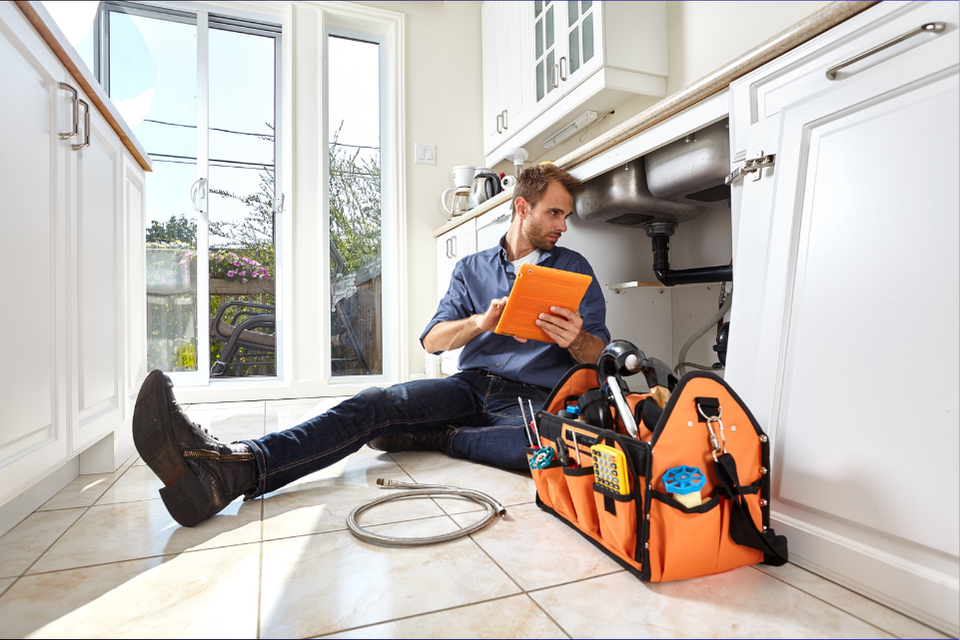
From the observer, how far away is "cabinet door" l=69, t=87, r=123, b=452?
1221mm

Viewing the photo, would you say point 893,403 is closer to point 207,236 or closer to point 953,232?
point 953,232

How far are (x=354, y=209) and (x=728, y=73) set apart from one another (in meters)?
2.47

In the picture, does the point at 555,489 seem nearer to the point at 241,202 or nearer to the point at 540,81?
the point at 540,81

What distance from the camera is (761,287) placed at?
97cm

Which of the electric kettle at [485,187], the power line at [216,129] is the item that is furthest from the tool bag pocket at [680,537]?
the power line at [216,129]

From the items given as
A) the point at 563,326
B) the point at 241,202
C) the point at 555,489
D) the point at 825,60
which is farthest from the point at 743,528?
the point at 241,202

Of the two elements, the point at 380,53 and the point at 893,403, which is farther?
the point at 380,53

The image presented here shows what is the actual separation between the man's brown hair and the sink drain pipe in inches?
12.1

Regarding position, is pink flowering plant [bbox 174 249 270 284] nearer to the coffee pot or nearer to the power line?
the power line

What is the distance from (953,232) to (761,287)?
0.30 m

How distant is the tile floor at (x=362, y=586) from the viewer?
0.69 metres

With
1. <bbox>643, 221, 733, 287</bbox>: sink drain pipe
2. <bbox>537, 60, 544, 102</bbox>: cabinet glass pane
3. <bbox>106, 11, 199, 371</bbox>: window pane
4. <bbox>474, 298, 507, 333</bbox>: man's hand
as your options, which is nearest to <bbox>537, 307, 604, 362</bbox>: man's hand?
<bbox>474, 298, 507, 333</bbox>: man's hand

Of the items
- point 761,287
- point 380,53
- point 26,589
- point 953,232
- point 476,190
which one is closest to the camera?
point 953,232

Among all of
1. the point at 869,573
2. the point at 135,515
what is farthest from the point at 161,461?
the point at 869,573
